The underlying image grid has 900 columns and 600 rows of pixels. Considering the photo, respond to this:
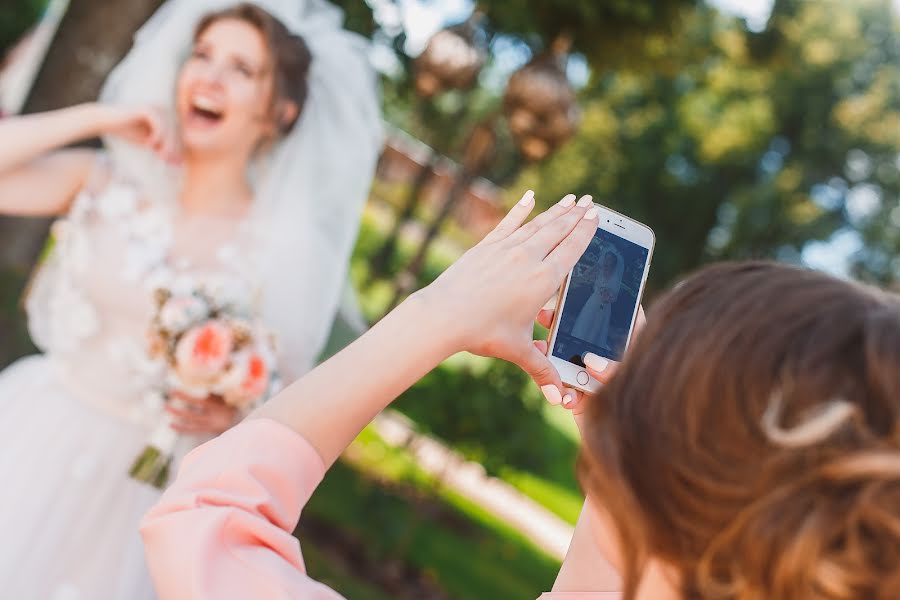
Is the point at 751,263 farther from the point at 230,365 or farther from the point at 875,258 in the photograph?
the point at 875,258

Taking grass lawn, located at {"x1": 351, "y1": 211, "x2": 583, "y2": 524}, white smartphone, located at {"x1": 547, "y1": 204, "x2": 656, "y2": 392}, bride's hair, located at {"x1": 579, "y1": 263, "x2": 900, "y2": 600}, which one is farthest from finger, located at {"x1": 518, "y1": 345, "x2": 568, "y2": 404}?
grass lawn, located at {"x1": 351, "y1": 211, "x2": 583, "y2": 524}

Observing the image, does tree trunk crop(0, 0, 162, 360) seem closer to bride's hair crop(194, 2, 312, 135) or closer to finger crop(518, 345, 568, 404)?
bride's hair crop(194, 2, 312, 135)

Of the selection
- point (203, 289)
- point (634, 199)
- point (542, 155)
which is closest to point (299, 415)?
point (203, 289)

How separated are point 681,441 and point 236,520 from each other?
0.52 m

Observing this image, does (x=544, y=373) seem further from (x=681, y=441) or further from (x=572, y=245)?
(x=681, y=441)

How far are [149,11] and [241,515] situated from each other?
380cm

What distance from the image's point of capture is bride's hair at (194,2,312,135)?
3.06 meters

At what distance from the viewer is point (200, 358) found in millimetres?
2707

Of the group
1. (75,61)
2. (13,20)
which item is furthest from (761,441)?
(13,20)

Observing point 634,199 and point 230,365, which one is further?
point 634,199

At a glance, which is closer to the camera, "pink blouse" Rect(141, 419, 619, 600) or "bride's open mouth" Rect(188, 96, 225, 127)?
"pink blouse" Rect(141, 419, 619, 600)

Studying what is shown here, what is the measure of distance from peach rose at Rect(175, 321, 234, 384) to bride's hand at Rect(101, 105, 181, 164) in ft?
2.31

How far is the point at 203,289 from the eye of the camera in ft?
9.47

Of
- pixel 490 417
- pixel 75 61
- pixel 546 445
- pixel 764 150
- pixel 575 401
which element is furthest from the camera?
pixel 764 150
